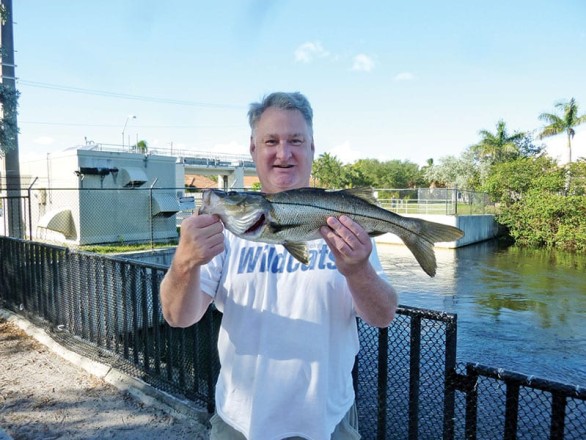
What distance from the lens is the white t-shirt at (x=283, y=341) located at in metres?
1.79

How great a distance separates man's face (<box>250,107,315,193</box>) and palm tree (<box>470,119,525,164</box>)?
50.7 meters

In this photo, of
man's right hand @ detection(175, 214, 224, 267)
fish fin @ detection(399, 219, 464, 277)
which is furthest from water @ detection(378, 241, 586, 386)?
man's right hand @ detection(175, 214, 224, 267)

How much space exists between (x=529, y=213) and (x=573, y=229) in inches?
112

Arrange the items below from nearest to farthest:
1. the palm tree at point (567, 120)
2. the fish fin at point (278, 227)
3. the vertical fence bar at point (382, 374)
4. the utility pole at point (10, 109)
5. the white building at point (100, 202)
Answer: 1. the fish fin at point (278, 227)
2. the vertical fence bar at point (382, 374)
3. the utility pole at point (10, 109)
4. the white building at point (100, 202)
5. the palm tree at point (567, 120)

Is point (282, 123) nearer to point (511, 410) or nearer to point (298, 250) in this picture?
point (298, 250)

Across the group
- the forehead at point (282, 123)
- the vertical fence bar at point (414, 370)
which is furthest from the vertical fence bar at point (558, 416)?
the forehead at point (282, 123)

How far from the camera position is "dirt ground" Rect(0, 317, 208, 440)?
365 centimetres

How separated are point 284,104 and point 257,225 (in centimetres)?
64

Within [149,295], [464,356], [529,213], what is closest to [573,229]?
[529,213]

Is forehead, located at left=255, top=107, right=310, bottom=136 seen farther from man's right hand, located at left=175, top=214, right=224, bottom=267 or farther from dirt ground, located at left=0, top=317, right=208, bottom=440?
dirt ground, located at left=0, top=317, right=208, bottom=440

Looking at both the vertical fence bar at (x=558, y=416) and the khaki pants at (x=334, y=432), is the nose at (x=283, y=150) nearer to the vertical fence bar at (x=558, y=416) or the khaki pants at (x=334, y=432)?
the khaki pants at (x=334, y=432)

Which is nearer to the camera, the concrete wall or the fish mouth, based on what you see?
the fish mouth

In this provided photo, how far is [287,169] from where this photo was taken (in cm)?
199

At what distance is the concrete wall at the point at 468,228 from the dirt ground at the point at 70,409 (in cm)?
2119
